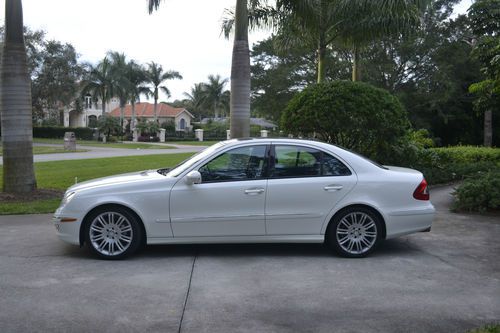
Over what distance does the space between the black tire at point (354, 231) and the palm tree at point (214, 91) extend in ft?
241

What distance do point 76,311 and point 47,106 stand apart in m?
55.0

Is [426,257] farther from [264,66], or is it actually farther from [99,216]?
[264,66]

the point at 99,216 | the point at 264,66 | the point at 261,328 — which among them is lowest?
the point at 261,328

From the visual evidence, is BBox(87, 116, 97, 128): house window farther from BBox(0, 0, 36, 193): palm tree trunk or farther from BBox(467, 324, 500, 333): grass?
BBox(467, 324, 500, 333): grass

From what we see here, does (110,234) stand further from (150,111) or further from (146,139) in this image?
(150,111)

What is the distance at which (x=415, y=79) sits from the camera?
3925cm

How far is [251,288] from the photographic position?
5008 mm

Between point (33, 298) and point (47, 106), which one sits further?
point (47, 106)

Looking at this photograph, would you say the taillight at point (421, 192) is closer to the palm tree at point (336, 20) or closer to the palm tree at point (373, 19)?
the palm tree at point (336, 20)

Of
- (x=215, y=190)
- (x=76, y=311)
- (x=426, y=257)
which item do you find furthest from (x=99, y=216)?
(x=426, y=257)

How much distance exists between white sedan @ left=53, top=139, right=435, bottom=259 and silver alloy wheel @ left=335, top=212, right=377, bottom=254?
1 cm

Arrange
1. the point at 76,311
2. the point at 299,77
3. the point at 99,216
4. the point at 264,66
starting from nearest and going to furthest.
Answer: the point at 76,311, the point at 99,216, the point at 299,77, the point at 264,66

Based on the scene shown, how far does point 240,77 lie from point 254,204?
569 cm

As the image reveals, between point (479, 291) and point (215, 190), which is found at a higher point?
point (215, 190)
